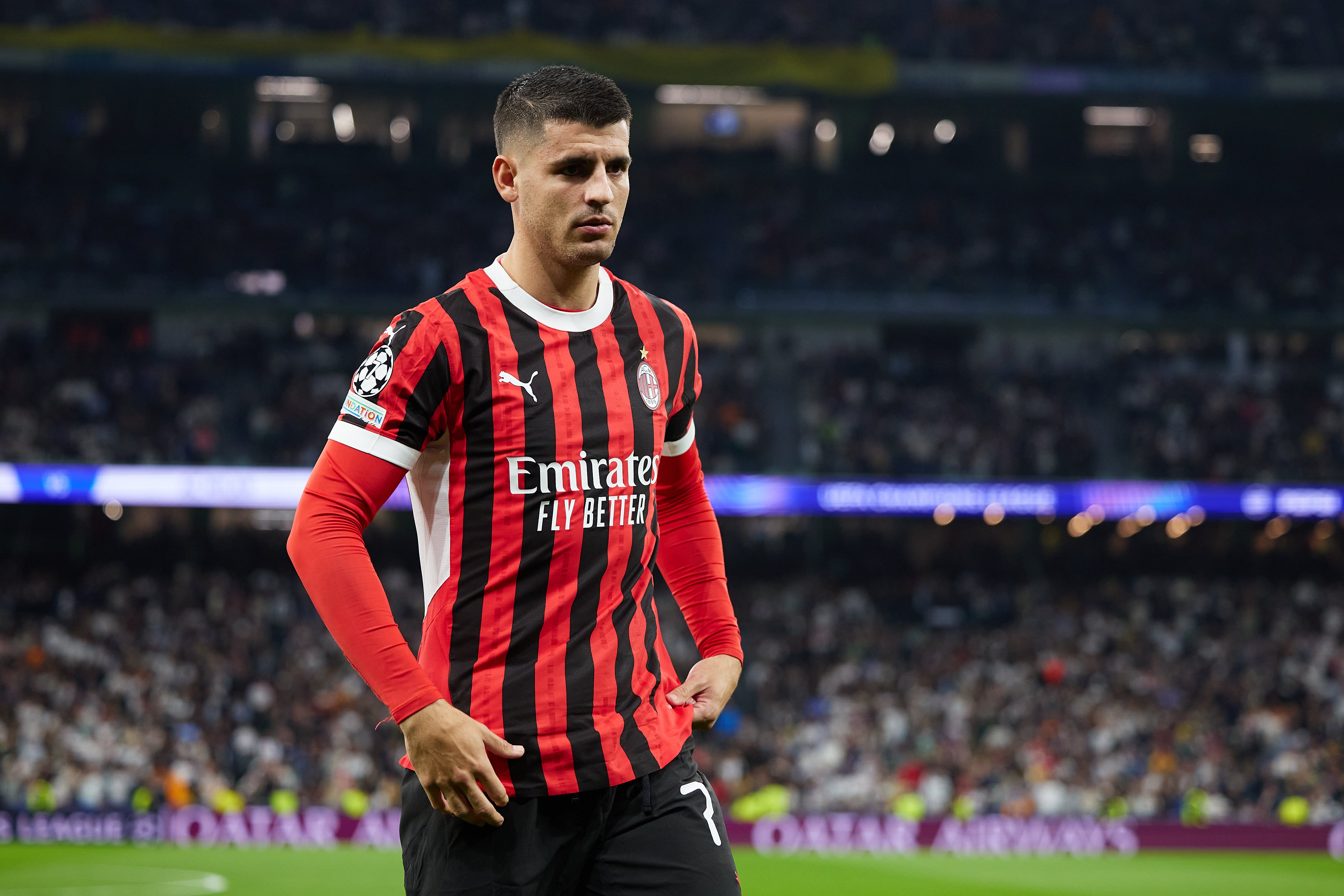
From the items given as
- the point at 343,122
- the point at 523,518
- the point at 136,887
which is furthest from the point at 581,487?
the point at 343,122

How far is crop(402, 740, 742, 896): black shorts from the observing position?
2736 millimetres

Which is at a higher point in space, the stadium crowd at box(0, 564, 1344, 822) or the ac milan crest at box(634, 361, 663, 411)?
the ac milan crest at box(634, 361, 663, 411)

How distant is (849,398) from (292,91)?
13.6 meters

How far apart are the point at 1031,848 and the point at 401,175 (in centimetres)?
2004

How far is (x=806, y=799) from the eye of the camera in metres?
19.8

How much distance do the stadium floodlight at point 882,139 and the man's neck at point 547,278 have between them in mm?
29432

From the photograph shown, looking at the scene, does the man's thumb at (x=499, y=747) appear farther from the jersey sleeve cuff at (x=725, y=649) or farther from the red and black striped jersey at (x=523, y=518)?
the jersey sleeve cuff at (x=725, y=649)

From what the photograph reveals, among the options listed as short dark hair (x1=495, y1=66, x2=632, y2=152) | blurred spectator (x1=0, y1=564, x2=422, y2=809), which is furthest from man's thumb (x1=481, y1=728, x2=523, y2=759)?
blurred spectator (x1=0, y1=564, x2=422, y2=809)

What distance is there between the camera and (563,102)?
2.87m

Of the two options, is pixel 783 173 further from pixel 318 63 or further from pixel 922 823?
pixel 922 823

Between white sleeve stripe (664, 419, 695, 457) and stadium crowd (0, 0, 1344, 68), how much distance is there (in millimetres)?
26425

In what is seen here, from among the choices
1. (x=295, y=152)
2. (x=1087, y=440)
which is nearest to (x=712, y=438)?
(x=1087, y=440)

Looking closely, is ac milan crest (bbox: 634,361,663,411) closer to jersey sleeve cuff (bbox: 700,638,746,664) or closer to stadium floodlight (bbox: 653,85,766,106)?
Result: jersey sleeve cuff (bbox: 700,638,746,664)

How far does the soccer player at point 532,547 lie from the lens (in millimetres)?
2723
